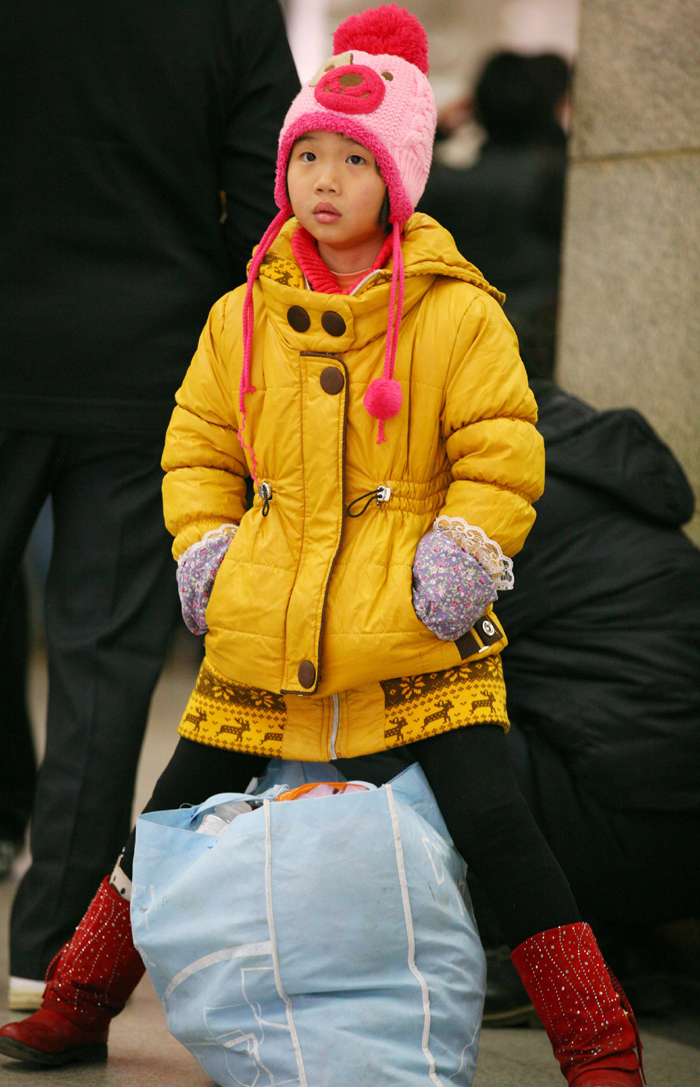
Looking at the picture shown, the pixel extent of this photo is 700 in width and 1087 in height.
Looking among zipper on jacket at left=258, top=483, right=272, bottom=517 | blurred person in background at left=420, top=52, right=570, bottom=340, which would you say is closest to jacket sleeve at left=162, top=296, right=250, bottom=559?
zipper on jacket at left=258, top=483, right=272, bottom=517

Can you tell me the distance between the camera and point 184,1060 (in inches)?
97.7

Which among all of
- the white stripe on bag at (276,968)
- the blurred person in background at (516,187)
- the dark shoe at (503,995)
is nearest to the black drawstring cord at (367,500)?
the white stripe on bag at (276,968)

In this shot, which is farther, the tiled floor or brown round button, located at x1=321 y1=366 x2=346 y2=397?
the tiled floor

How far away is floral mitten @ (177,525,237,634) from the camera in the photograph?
7.35 ft

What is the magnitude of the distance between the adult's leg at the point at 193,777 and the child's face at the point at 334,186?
927 millimetres

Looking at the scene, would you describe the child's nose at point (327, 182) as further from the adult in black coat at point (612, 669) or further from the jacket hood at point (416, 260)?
the adult in black coat at point (612, 669)

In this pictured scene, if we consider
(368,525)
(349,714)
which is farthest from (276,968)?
(368,525)

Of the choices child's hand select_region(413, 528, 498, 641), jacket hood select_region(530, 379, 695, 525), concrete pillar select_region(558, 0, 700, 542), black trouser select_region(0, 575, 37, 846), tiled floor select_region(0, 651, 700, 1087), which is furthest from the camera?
black trouser select_region(0, 575, 37, 846)

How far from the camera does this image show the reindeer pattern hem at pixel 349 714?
2.19 metres

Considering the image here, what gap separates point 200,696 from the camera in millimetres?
2328

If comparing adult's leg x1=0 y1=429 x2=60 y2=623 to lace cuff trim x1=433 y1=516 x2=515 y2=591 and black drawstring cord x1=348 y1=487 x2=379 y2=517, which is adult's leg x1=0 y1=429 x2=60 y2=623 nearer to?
black drawstring cord x1=348 y1=487 x2=379 y2=517

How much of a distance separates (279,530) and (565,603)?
38.3 inches

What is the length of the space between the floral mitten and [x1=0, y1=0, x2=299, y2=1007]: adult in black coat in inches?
20.1

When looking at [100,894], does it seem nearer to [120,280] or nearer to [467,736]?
[467,736]
